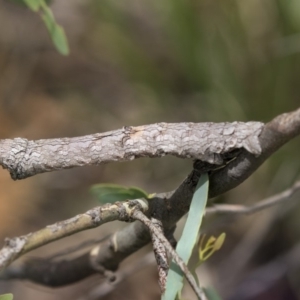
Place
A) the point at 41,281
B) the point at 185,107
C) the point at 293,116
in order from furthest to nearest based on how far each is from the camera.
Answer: the point at 185,107 < the point at 41,281 < the point at 293,116

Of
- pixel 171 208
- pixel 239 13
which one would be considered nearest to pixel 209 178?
pixel 171 208

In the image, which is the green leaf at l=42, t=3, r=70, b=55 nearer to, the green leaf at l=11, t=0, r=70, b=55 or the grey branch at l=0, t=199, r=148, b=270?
the green leaf at l=11, t=0, r=70, b=55

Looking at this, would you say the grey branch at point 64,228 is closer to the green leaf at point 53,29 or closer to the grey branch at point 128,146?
the grey branch at point 128,146

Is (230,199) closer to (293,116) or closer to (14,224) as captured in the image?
(14,224)

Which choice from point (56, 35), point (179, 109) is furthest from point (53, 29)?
point (179, 109)

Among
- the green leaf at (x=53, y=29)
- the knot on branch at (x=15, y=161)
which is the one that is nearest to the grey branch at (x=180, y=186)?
the knot on branch at (x=15, y=161)

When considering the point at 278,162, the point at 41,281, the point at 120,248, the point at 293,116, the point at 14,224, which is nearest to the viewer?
the point at 293,116
